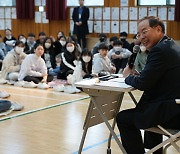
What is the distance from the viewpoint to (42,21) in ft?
42.4

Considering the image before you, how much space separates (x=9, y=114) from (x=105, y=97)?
233 cm

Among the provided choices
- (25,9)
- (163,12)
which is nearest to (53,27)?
(25,9)

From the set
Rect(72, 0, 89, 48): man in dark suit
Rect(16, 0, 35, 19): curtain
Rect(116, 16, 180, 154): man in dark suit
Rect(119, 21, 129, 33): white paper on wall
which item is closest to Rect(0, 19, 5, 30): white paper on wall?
Rect(16, 0, 35, 19): curtain

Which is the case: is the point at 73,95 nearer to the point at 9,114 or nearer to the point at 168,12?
the point at 9,114

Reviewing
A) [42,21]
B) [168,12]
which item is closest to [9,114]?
[168,12]

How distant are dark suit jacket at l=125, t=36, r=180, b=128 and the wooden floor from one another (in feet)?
3.49

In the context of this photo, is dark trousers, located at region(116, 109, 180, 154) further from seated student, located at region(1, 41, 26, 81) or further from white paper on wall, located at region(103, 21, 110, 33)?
white paper on wall, located at region(103, 21, 110, 33)

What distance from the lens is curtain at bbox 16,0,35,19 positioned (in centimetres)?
1298

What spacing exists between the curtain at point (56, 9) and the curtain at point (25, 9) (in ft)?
2.40

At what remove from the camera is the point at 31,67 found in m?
7.87

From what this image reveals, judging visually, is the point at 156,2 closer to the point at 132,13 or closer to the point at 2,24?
the point at 132,13

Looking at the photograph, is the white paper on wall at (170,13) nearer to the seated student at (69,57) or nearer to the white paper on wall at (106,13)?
the white paper on wall at (106,13)

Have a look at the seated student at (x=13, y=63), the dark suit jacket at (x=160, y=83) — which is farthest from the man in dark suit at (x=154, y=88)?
the seated student at (x=13, y=63)

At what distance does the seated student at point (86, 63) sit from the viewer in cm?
761
